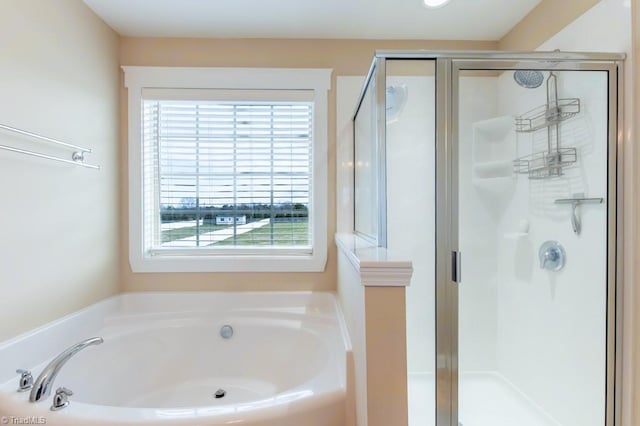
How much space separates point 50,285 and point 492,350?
7.87 ft

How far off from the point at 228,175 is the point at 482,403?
6.69 feet

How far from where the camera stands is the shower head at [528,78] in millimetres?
1608

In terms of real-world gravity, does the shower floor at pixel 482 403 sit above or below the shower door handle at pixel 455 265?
below

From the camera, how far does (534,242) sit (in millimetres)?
1871

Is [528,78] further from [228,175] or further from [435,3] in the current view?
[228,175]

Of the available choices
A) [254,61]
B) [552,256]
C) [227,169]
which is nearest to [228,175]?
[227,169]

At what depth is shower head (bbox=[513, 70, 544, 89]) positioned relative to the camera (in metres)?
1.61

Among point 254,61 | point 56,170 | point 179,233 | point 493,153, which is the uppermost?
point 254,61

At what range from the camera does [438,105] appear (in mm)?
1461

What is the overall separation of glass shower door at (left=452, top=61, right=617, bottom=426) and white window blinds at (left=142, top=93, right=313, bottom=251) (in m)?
1.04

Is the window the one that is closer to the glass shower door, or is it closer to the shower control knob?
the glass shower door


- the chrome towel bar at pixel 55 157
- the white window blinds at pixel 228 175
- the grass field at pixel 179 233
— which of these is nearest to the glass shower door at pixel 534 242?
the white window blinds at pixel 228 175

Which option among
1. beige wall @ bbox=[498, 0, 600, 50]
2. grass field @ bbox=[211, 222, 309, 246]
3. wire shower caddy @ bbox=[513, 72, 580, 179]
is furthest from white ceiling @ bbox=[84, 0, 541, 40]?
grass field @ bbox=[211, 222, 309, 246]

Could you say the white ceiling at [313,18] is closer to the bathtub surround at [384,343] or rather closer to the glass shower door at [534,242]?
the glass shower door at [534,242]
